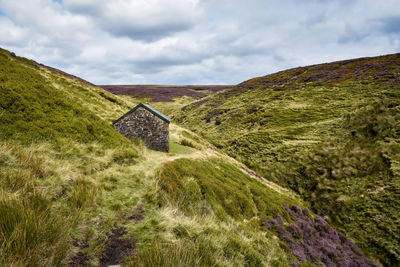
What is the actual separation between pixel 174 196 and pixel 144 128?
9093mm

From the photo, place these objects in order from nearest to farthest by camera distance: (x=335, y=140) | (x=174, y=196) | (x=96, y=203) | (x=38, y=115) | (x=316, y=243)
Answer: (x=96, y=203) < (x=174, y=196) < (x=38, y=115) < (x=316, y=243) < (x=335, y=140)

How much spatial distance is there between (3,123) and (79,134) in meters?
2.79

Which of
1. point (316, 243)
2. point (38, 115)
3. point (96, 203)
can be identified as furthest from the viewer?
point (316, 243)

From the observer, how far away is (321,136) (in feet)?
86.6

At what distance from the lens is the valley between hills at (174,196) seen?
4.09 metres

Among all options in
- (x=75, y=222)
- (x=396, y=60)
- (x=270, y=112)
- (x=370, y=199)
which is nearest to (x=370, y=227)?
(x=370, y=199)

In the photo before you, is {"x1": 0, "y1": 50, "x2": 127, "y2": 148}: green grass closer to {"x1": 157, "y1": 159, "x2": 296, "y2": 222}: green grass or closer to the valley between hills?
the valley between hills

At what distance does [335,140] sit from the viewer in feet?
79.3

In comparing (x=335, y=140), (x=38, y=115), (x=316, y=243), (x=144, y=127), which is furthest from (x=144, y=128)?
(x=335, y=140)

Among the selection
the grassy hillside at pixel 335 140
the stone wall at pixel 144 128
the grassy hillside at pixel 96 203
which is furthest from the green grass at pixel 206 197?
the grassy hillside at pixel 335 140

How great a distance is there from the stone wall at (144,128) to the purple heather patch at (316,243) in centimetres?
949

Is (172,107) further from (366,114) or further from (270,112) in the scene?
(366,114)

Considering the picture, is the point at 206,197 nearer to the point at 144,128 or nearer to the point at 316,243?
the point at 316,243

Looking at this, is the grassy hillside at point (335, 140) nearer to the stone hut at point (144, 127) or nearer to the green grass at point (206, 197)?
the green grass at point (206, 197)
